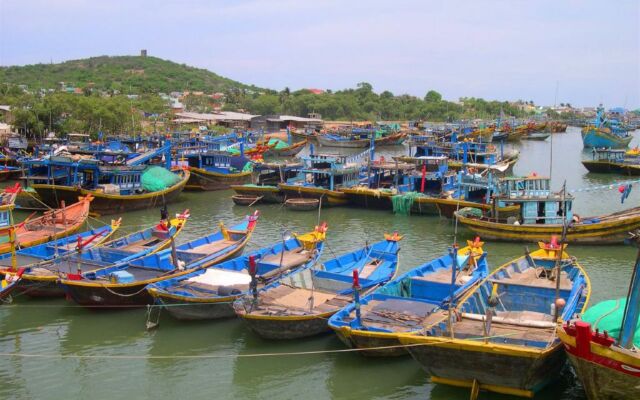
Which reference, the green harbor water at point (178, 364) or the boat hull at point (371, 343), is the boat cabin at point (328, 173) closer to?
the green harbor water at point (178, 364)

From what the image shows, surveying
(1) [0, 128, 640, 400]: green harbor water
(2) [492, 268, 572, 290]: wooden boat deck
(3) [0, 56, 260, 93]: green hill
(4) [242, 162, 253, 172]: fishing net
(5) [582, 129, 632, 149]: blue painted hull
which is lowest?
(1) [0, 128, 640, 400]: green harbor water

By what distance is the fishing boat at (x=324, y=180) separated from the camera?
115ft

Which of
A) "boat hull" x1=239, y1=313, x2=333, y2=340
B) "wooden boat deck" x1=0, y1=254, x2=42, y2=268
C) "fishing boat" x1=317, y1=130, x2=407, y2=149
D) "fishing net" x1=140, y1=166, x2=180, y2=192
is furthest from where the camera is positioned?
"fishing boat" x1=317, y1=130, x2=407, y2=149

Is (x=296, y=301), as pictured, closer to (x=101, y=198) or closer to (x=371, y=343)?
(x=371, y=343)

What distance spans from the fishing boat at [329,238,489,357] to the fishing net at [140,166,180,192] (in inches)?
837

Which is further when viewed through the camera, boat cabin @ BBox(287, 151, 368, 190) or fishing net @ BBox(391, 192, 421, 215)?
boat cabin @ BBox(287, 151, 368, 190)

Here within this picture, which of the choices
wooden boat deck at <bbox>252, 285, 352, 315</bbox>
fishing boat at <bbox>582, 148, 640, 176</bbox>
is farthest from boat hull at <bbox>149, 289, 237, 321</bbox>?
fishing boat at <bbox>582, 148, 640, 176</bbox>

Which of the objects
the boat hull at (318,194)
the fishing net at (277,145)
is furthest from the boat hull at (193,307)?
the fishing net at (277,145)

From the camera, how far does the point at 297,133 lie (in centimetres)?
8162

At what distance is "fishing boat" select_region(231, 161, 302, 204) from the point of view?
119 ft

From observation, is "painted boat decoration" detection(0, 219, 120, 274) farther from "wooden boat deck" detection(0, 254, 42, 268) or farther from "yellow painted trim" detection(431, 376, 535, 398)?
"yellow painted trim" detection(431, 376, 535, 398)

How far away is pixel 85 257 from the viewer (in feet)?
65.7

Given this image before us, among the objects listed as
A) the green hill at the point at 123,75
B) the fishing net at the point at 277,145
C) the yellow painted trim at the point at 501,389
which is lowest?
the yellow painted trim at the point at 501,389

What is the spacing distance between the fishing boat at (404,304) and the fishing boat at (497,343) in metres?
0.62
